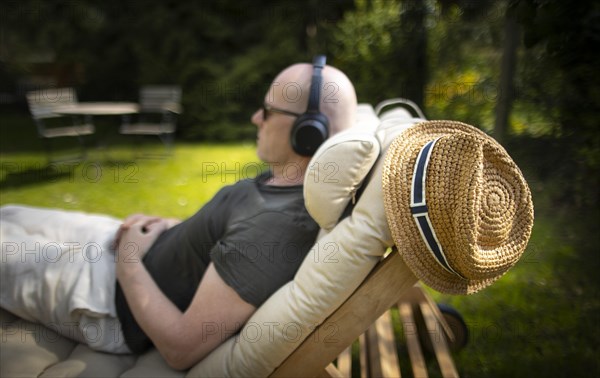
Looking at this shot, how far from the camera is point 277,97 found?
74.5 inches

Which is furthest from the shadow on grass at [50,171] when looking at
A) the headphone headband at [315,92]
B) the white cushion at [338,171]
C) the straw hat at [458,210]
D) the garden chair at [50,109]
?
the straw hat at [458,210]

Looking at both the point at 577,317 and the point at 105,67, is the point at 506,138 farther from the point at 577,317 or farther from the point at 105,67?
the point at 105,67

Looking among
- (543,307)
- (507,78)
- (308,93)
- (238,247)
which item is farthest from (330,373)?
(507,78)

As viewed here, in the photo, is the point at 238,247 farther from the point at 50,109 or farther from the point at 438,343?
the point at 50,109

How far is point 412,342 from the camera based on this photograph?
2250mm

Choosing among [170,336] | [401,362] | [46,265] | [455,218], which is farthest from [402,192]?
[401,362]

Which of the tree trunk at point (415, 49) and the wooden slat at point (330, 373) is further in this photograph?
the tree trunk at point (415, 49)

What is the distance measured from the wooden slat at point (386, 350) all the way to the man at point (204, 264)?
21.6 inches

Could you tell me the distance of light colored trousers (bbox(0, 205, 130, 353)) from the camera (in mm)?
1777

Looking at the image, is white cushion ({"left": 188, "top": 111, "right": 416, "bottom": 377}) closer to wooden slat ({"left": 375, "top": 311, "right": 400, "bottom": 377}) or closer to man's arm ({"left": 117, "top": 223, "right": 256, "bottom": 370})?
man's arm ({"left": 117, "top": 223, "right": 256, "bottom": 370})

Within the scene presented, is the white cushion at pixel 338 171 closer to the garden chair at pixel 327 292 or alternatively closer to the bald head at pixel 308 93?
the garden chair at pixel 327 292

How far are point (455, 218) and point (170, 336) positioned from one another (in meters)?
0.99

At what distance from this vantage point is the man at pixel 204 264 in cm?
160

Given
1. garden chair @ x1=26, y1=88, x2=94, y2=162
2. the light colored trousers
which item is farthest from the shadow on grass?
the light colored trousers
